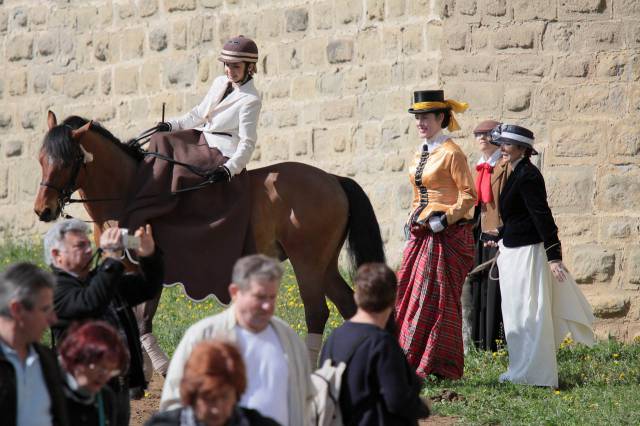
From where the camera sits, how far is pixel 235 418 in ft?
13.6

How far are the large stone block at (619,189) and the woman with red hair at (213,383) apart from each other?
6980mm

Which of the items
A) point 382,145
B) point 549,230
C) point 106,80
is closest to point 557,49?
point 382,145

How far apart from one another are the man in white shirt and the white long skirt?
157 inches

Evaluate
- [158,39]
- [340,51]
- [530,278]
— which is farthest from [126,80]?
[530,278]

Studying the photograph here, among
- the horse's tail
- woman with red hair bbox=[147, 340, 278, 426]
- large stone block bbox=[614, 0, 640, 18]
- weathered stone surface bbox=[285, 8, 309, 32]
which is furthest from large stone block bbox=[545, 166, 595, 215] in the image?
woman with red hair bbox=[147, 340, 278, 426]

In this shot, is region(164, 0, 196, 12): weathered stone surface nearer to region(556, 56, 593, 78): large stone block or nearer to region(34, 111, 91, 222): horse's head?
region(556, 56, 593, 78): large stone block

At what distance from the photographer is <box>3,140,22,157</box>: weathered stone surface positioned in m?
15.4

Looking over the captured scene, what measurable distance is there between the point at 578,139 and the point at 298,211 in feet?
9.82

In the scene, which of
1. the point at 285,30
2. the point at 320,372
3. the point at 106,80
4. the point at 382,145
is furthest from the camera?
the point at 106,80

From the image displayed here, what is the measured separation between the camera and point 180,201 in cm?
860

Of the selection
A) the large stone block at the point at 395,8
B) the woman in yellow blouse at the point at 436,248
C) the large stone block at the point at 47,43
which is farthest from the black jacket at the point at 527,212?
the large stone block at the point at 47,43

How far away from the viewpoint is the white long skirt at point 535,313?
27.9 feet

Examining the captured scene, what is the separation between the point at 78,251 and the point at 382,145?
681 cm

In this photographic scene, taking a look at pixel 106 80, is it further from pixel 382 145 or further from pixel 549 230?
pixel 549 230
